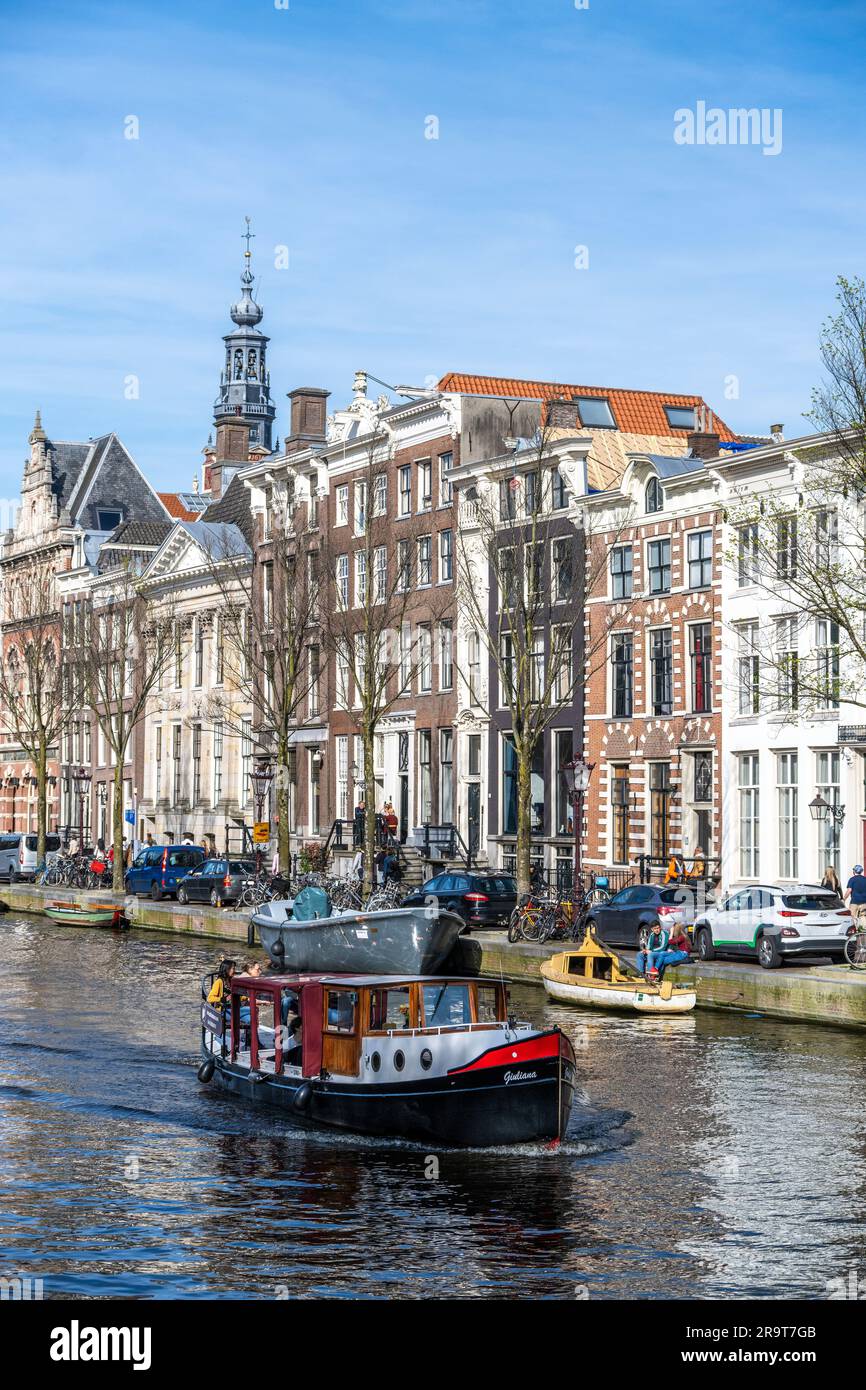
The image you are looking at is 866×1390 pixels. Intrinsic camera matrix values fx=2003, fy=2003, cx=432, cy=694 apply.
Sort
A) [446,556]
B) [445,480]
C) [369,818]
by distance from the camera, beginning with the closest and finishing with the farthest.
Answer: [369,818]
[446,556]
[445,480]

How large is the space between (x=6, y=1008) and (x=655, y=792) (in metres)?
25.1

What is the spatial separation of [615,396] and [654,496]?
15.2 m

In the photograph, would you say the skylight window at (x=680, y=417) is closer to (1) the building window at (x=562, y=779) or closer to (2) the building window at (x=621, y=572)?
(2) the building window at (x=621, y=572)

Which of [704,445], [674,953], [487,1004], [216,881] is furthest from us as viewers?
[216,881]

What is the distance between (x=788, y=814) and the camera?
183ft

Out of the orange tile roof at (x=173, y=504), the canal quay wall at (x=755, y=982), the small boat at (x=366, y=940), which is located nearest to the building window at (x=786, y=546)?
the canal quay wall at (x=755, y=982)

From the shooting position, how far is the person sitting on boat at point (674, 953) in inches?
1658

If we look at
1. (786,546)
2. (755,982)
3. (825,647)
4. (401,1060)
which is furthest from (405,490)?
(401,1060)

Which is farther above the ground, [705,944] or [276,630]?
[276,630]

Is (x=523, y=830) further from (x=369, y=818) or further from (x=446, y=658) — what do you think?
(x=446, y=658)

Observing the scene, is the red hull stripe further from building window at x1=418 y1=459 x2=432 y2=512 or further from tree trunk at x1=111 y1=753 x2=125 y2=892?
building window at x1=418 y1=459 x2=432 y2=512

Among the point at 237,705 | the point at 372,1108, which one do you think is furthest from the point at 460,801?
the point at 372,1108

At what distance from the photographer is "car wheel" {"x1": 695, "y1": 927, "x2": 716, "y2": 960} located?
147 ft
